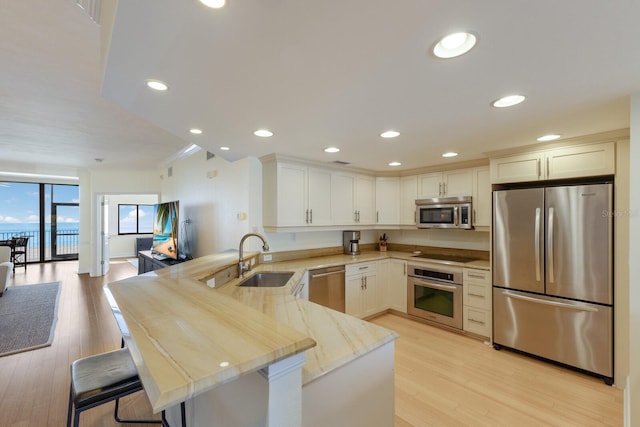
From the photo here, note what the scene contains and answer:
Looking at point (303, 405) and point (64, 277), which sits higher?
point (303, 405)

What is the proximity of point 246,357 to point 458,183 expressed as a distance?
3811mm

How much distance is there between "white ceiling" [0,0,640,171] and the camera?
103 cm

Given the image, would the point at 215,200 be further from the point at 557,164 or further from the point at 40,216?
the point at 40,216

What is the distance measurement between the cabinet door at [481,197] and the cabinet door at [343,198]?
162cm

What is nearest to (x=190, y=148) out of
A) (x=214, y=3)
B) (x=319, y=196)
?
(x=319, y=196)

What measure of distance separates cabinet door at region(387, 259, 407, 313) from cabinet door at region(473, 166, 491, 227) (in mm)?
1141

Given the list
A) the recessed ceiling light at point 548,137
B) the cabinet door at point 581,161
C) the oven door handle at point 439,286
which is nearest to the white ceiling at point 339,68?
the recessed ceiling light at point 548,137

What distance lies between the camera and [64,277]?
265 inches

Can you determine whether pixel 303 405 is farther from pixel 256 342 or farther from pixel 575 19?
pixel 575 19

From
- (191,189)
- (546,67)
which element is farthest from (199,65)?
(191,189)

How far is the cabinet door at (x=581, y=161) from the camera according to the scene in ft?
8.33

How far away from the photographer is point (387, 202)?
4516 mm

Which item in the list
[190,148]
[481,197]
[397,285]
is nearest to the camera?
[481,197]

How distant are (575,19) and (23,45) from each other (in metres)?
3.18
